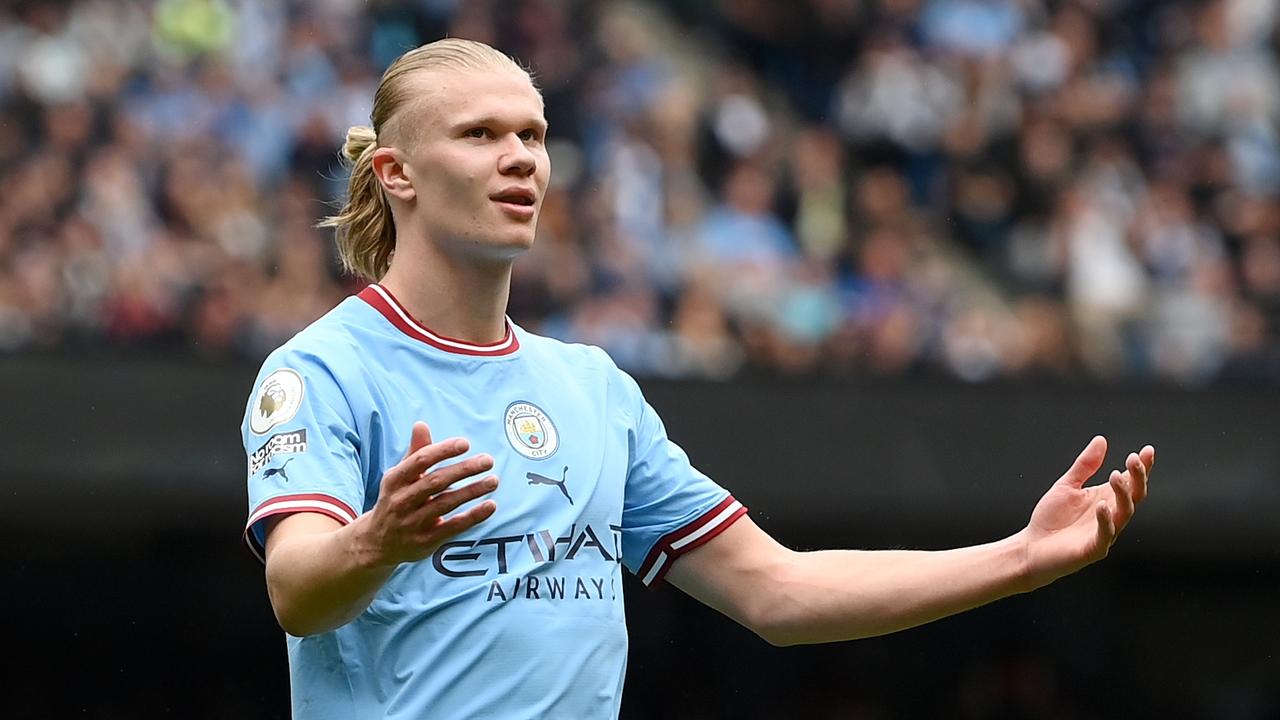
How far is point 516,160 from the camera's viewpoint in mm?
4039

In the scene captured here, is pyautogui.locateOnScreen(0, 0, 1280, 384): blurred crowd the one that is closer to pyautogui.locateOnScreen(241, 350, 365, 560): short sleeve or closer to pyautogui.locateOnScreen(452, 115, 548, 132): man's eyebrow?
pyautogui.locateOnScreen(452, 115, 548, 132): man's eyebrow

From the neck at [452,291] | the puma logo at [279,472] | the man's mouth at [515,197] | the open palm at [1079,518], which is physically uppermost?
the man's mouth at [515,197]

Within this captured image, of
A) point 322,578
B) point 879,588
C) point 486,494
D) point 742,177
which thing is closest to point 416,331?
point 486,494

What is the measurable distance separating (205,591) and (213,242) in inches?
103

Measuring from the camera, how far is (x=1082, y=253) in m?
12.4

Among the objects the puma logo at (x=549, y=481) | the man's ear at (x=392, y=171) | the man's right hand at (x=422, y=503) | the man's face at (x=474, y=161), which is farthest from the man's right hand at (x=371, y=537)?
the man's ear at (x=392, y=171)

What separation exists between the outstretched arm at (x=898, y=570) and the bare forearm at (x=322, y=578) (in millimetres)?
1147

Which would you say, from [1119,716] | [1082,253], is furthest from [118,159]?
[1119,716]

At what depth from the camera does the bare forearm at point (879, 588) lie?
4.09 m

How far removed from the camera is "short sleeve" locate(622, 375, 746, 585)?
4.34 meters

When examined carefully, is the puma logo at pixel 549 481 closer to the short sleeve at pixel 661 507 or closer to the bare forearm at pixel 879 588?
the short sleeve at pixel 661 507

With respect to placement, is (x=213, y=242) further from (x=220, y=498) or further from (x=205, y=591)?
(x=205, y=591)

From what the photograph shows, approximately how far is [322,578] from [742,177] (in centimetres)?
926

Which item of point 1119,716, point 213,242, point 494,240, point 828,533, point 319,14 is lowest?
point 1119,716
